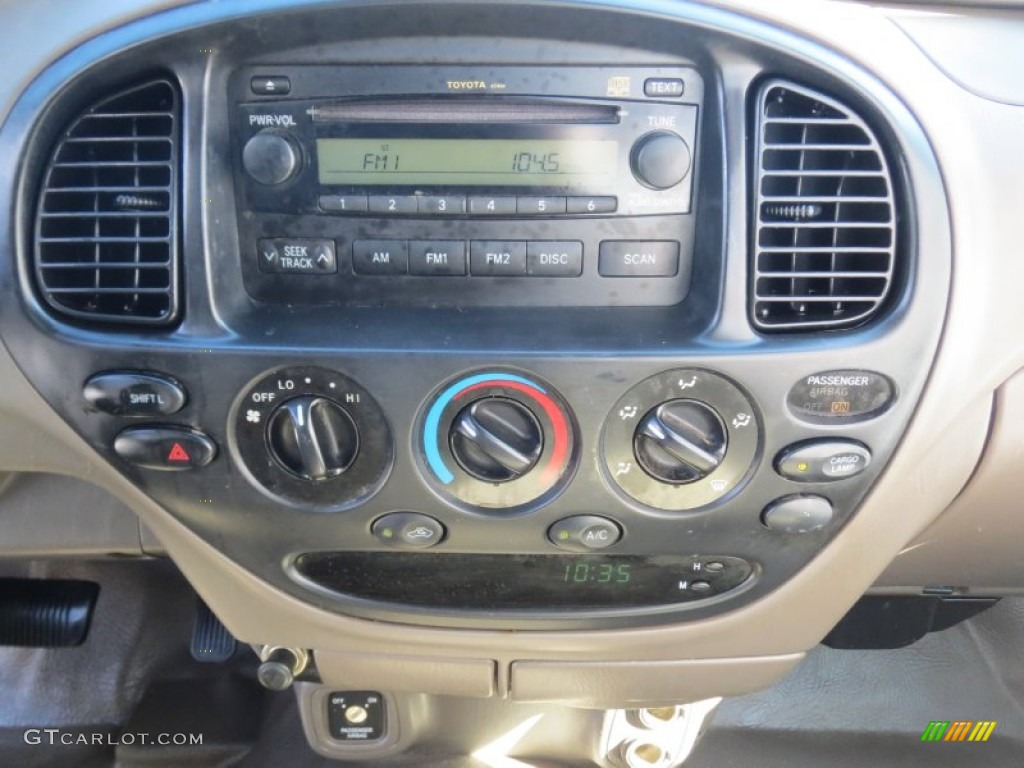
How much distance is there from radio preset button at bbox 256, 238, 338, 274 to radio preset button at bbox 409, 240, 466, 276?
75 mm

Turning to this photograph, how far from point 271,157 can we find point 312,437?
240 millimetres

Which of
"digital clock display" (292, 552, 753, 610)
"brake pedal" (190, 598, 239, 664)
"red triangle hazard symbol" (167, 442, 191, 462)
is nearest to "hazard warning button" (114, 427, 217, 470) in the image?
"red triangle hazard symbol" (167, 442, 191, 462)

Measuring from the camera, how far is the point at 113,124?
2.53 feet

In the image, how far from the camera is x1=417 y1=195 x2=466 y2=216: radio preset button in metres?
0.75

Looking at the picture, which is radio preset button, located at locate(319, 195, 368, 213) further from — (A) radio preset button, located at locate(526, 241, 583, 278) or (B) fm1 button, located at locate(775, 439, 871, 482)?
(B) fm1 button, located at locate(775, 439, 871, 482)

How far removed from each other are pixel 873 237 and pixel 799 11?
19cm

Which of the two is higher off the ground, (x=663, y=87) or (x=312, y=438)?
(x=663, y=87)

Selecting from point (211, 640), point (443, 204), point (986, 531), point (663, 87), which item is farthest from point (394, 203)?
point (211, 640)

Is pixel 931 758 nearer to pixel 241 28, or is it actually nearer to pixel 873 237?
pixel 873 237

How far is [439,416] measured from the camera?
76cm

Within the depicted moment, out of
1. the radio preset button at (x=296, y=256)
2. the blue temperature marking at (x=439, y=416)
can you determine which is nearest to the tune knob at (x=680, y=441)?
the blue temperature marking at (x=439, y=416)

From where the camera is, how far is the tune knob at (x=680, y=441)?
0.75 meters

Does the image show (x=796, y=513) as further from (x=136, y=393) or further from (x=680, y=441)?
(x=136, y=393)

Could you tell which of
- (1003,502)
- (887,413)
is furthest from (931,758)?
(887,413)
